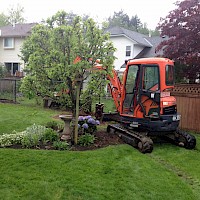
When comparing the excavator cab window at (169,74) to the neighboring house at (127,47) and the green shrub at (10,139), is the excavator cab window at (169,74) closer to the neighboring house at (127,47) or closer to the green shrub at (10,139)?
the green shrub at (10,139)

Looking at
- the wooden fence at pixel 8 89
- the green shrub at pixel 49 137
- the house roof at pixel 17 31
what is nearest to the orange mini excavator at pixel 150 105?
the green shrub at pixel 49 137

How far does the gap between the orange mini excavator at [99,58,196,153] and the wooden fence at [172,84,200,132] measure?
8.30 ft

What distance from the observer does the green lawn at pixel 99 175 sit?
455 cm

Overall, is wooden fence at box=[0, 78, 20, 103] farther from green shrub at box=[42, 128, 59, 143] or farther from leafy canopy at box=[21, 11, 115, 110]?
green shrub at box=[42, 128, 59, 143]

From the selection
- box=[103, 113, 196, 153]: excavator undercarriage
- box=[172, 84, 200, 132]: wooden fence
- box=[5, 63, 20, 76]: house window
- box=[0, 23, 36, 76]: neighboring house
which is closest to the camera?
box=[103, 113, 196, 153]: excavator undercarriage

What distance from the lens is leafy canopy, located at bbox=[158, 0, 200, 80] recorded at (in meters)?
Answer: 10.5

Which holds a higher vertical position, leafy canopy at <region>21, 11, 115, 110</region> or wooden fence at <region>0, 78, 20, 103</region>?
leafy canopy at <region>21, 11, 115, 110</region>

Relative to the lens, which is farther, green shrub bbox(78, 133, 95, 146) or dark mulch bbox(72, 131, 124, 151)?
green shrub bbox(78, 133, 95, 146)

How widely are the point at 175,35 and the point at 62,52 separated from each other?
233 inches

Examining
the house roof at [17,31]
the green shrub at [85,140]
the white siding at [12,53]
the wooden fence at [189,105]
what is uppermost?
the house roof at [17,31]

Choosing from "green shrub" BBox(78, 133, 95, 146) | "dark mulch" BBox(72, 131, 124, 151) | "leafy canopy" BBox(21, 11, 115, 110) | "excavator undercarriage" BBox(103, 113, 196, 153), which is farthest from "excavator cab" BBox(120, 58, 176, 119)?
"green shrub" BBox(78, 133, 95, 146)

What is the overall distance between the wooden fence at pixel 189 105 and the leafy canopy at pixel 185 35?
3.42 ft

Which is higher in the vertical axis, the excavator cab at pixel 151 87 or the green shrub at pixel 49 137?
the excavator cab at pixel 151 87

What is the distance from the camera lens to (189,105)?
10.3 metres
